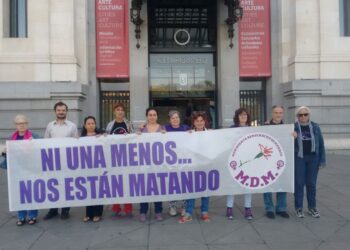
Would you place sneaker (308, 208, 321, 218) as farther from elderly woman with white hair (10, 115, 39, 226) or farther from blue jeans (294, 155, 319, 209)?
elderly woman with white hair (10, 115, 39, 226)

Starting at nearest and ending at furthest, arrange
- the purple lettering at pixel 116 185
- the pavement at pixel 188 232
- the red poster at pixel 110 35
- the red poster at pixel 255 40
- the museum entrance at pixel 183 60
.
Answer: the pavement at pixel 188 232, the purple lettering at pixel 116 185, the red poster at pixel 110 35, the red poster at pixel 255 40, the museum entrance at pixel 183 60

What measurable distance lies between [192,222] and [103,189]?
1466mm

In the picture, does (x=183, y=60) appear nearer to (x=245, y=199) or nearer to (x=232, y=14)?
(x=232, y=14)

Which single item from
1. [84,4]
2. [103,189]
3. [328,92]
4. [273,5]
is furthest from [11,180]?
[273,5]

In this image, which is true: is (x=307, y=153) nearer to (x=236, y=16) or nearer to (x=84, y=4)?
A: (x=236, y=16)

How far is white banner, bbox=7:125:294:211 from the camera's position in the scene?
19.7 feet

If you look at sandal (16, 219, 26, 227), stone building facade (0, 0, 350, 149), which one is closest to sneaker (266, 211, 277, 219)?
sandal (16, 219, 26, 227)

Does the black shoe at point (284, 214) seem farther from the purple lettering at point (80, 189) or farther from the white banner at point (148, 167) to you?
the purple lettering at point (80, 189)

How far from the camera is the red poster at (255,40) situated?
14172mm

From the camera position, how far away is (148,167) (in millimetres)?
6121

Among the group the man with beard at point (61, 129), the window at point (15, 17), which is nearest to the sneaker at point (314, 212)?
the man with beard at point (61, 129)

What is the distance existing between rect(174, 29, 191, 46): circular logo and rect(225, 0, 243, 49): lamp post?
1717 millimetres

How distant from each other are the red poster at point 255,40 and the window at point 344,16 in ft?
8.20

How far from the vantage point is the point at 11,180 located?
19.5 feet
